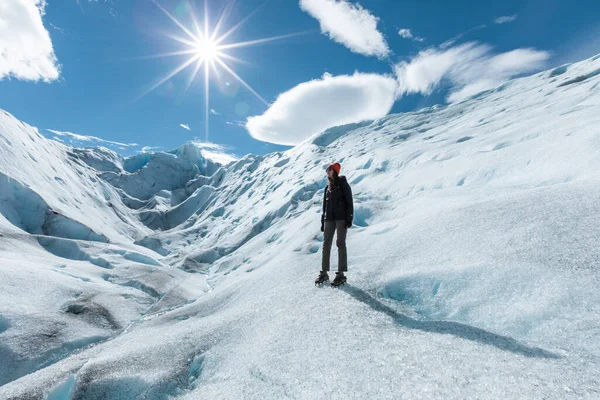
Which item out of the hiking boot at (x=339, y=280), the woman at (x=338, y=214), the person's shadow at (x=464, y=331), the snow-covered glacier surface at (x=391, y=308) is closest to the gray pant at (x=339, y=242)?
the woman at (x=338, y=214)

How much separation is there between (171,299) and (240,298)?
508cm

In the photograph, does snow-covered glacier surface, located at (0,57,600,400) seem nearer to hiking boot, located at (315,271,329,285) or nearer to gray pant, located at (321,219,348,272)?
hiking boot, located at (315,271,329,285)

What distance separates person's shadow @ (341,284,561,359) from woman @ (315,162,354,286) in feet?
3.16

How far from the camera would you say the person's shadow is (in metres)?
2.95

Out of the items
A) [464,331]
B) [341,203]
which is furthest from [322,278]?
[464,331]

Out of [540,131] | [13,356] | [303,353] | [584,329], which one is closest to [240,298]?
[303,353]

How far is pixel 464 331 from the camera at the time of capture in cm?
352

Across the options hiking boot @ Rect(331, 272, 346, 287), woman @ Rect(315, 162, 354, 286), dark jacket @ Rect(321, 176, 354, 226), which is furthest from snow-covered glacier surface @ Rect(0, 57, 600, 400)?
dark jacket @ Rect(321, 176, 354, 226)

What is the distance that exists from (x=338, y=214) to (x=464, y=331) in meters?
2.87

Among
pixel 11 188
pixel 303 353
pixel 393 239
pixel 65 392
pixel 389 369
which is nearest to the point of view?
pixel 389 369

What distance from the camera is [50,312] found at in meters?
8.52

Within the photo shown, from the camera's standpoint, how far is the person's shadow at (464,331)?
2949 millimetres

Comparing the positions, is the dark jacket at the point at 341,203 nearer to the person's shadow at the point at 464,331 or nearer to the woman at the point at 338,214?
the woman at the point at 338,214

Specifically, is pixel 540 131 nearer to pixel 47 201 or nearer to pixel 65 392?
pixel 65 392
